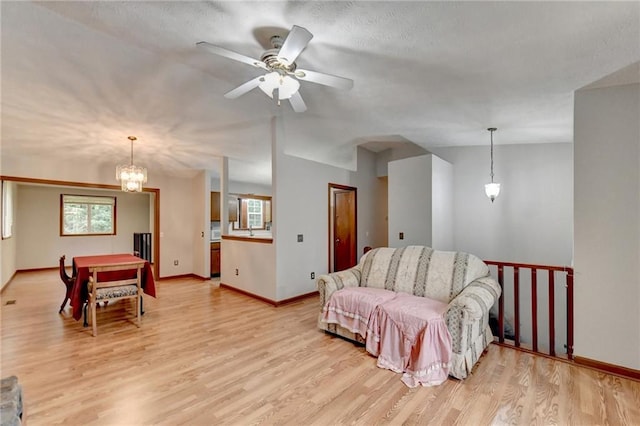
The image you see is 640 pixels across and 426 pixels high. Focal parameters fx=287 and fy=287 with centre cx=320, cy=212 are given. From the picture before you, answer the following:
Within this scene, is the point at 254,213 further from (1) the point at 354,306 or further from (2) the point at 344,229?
(1) the point at 354,306

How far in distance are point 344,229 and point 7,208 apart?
6680mm

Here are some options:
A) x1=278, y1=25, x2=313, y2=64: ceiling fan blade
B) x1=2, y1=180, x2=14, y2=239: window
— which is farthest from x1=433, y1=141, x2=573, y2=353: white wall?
x1=2, y1=180, x2=14, y2=239: window

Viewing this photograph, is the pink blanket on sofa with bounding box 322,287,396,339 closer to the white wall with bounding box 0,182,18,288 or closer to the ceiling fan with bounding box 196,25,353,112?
the ceiling fan with bounding box 196,25,353,112

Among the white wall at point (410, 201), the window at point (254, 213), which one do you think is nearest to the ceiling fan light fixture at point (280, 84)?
the white wall at point (410, 201)

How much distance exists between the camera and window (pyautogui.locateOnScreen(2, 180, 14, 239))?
522 cm

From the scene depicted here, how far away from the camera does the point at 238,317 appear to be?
3801 mm

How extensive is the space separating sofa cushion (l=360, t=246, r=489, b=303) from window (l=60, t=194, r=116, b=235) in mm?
8182

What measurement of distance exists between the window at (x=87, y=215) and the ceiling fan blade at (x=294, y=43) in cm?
867

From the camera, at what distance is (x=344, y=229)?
5.98 metres

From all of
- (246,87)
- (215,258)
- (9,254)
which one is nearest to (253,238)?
(215,258)

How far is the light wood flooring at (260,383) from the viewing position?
191 cm

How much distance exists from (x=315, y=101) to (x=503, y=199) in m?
3.55

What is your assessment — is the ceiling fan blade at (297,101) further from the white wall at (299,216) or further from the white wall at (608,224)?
the white wall at (608,224)

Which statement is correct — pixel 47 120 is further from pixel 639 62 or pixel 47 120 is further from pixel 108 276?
pixel 639 62
